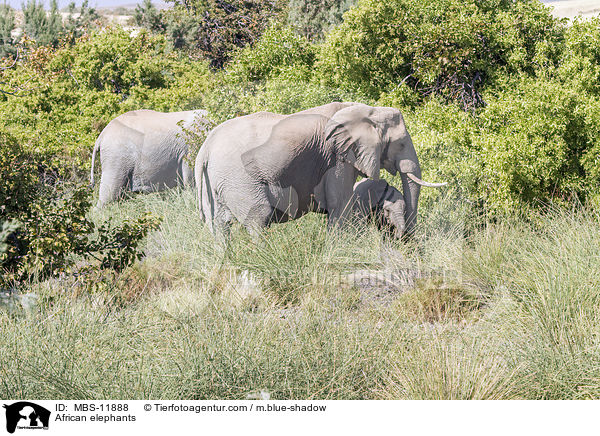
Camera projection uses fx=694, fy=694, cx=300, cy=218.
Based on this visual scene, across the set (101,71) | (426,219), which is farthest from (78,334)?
(101,71)

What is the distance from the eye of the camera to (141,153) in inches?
425

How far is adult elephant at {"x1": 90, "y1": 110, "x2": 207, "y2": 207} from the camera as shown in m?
10.8

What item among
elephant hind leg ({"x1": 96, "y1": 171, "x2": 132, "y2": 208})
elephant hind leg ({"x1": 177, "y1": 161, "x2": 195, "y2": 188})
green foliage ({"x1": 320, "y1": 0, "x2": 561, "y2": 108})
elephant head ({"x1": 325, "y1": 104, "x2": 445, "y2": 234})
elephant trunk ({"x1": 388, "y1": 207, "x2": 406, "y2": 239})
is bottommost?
elephant hind leg ({"x1": 96, "y1": 171, "x2": 132, "y2": 208})

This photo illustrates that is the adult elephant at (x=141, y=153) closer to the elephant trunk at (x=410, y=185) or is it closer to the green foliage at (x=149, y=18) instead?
the elephant trunk at (x=410, y=185)

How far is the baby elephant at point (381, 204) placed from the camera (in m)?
7.59

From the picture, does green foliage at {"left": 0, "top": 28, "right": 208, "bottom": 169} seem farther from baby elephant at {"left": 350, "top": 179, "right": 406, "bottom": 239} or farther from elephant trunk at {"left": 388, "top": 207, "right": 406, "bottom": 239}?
elephant trunk at {"left": 388, "top": 207, "right": 406, "bottom": 239}

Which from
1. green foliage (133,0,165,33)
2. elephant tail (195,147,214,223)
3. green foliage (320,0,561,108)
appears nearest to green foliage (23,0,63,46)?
green foliage (133,0,165,33)

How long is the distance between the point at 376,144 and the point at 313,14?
19.0 m

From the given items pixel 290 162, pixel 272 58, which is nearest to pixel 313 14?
pixel 272 58
